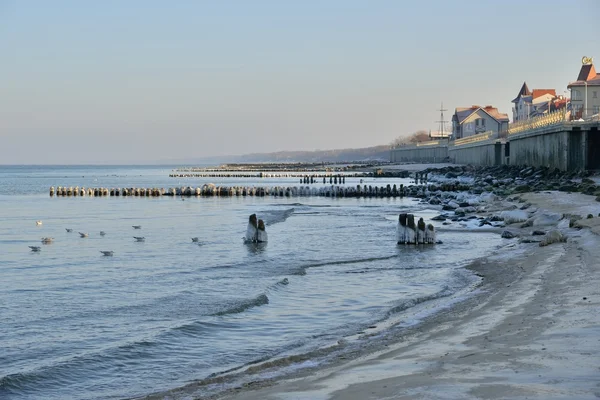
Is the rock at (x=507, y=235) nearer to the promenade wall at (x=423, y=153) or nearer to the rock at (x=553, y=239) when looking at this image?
the rock at (x=553, y=239)

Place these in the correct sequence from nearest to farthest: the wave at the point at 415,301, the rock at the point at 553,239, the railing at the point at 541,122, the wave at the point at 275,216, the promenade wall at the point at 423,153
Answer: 1. the wave at the point at 415,301
2. the rock at the point at 553,239
3. the wave at the point at 275,216
4. the railing at the point at 541,122
5. the promenade wall at the point at 423,153

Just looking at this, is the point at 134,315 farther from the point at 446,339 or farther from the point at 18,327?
the point at 446,339

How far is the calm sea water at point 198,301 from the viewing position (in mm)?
10148

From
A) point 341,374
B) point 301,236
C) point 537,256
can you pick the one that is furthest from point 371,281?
point 301,236

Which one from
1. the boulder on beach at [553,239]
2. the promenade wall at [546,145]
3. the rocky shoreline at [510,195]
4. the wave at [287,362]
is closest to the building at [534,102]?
the promenade wall at [546,145]

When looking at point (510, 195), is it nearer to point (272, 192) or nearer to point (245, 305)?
point (272, 192)

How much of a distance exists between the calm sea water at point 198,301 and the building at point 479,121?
96939mm

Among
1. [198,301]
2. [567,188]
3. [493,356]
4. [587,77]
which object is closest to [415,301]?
[198,301]

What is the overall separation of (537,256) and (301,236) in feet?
37.6

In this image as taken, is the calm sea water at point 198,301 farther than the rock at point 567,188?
No

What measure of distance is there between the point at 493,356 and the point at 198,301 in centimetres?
782

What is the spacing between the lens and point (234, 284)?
686 inches

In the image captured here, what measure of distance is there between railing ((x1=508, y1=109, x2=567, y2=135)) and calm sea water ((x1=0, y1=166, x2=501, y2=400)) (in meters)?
23.7

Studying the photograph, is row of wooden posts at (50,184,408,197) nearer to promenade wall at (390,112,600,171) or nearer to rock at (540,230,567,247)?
promenade wall at (390,112,600,171)
